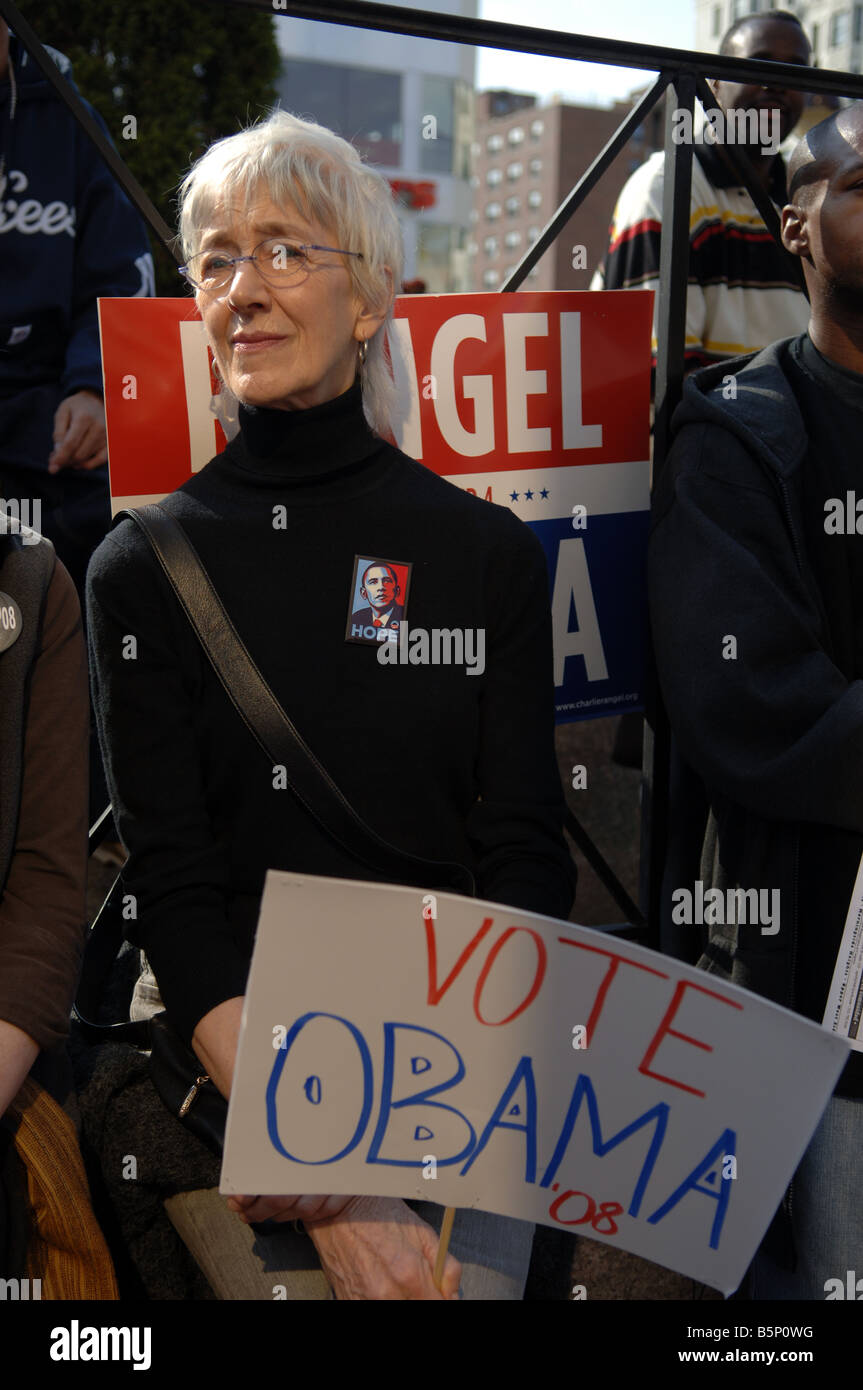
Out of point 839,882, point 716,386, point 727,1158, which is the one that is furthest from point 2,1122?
point 716,386

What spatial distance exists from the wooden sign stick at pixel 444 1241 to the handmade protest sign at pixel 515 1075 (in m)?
0.03

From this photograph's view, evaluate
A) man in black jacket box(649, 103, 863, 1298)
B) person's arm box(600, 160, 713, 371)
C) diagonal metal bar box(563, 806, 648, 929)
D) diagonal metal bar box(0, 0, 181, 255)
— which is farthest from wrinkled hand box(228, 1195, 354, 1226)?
person's arm box(600, 160, 713, 371)

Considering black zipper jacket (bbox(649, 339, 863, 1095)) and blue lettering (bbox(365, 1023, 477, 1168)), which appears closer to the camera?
blue lettering (bbox(365, 1023, 477, 1168))

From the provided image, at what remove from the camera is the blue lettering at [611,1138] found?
1.61 metres

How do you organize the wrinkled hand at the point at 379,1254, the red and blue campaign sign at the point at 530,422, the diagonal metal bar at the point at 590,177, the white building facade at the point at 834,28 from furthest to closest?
the white building facade at the point at 834,28 < the diagonal metal bar at the point at 590,177 < the red and blue campaign sign at the point at 530,422 < the wrinkled hand at the point at 379,1254

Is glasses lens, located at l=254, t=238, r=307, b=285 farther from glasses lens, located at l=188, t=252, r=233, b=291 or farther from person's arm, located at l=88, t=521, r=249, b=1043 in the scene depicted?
person's arm, located at l=88, t=521, r=249, b=1043

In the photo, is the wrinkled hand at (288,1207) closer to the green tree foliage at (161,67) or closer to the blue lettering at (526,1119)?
the blue lettering at (526,1119)

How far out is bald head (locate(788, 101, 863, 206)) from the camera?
233 centimetres

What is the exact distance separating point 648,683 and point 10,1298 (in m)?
1.61

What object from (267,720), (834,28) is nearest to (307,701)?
(267,720)

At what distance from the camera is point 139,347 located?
8.09 ft

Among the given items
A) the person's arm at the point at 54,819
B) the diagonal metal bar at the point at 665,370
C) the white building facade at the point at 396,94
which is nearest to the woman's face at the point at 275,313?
the person's arm at the point at 54,819
